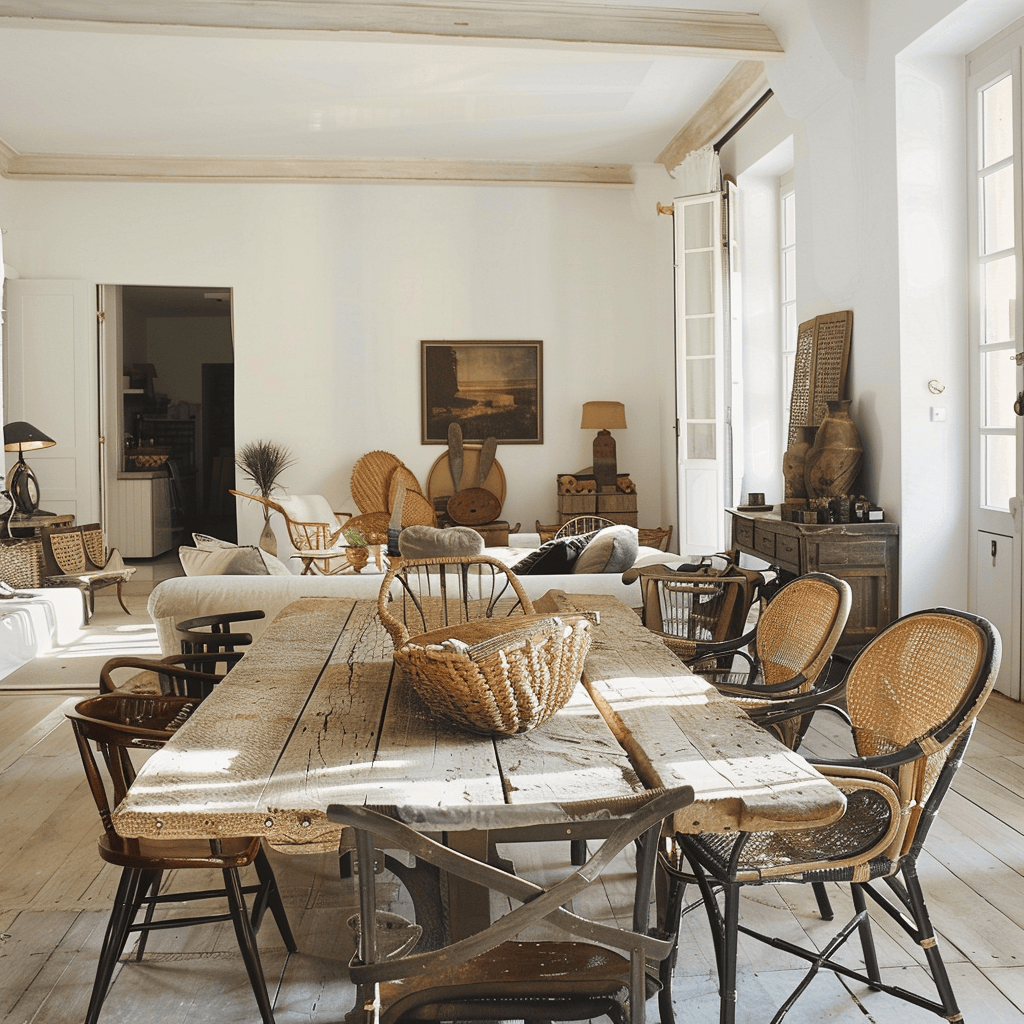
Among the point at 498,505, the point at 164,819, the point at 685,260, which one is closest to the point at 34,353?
the point at 498,505

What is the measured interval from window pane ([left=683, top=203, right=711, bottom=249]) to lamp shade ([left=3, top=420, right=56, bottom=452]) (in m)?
5.27

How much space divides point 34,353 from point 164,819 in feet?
28.2

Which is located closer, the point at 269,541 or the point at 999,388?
the point at 999,388

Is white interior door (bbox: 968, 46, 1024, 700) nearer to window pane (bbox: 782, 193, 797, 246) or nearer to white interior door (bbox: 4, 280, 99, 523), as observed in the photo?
window pane (bbox: 782, 193, 797, 246)

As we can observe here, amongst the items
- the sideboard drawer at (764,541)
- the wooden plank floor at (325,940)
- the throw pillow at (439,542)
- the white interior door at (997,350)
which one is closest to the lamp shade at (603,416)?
the sideboard drawer at (764,541)

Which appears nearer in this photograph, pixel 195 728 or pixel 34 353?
pixel 195 728

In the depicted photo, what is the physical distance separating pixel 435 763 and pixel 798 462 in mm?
4466

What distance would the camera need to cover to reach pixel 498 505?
9297 millimetres

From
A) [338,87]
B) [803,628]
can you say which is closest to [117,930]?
[803,628]

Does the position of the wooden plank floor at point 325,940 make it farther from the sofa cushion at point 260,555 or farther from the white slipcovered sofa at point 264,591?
the sofa cushion at point 260,555

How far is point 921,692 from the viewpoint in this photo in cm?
213

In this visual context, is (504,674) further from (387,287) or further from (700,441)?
(387,287)

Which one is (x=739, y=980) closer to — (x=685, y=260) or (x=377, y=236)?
(x=685, y=260)

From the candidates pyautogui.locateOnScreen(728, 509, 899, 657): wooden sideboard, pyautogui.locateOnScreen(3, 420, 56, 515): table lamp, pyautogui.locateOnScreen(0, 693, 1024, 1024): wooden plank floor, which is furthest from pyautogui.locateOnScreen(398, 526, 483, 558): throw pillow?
pyautogui.locateOnScreen(3, 420, 56, 515): table lamp
